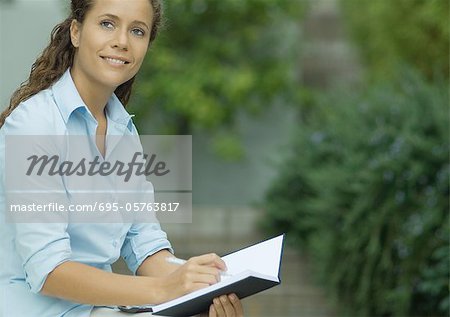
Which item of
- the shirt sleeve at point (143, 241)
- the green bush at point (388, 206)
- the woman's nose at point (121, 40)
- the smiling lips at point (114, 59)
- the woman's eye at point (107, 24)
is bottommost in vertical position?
the shirt sleeve at point (143, 241)

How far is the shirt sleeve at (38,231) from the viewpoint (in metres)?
1.55

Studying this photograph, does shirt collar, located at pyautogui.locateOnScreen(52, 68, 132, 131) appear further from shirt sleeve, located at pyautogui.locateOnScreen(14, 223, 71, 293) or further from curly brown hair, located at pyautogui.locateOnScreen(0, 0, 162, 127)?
shirt sleeve, located at pyautogui.locateOnScreen(14, 223, 71, 293)

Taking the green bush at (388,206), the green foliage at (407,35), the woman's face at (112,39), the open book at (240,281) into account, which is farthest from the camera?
the green foliage at (407,35)

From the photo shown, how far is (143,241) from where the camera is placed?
1.85 m

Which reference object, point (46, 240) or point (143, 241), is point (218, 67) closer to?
point (143, 241)

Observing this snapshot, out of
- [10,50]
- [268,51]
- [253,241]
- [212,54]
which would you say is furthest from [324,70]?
[10,50]

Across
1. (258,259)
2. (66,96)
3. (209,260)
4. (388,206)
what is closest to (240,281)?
(209,260)

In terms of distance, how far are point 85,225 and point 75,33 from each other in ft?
1.17

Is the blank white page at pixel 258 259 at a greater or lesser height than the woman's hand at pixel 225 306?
greater

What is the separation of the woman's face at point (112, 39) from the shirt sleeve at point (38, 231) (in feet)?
0.52

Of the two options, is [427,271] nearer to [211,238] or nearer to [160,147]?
[211,238]

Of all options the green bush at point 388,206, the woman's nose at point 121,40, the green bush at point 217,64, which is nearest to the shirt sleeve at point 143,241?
the woman's nose at point 121,40

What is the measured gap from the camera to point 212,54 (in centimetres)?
635

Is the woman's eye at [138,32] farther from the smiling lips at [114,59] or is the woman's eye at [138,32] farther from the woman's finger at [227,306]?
the woman's finger at [227,306]
